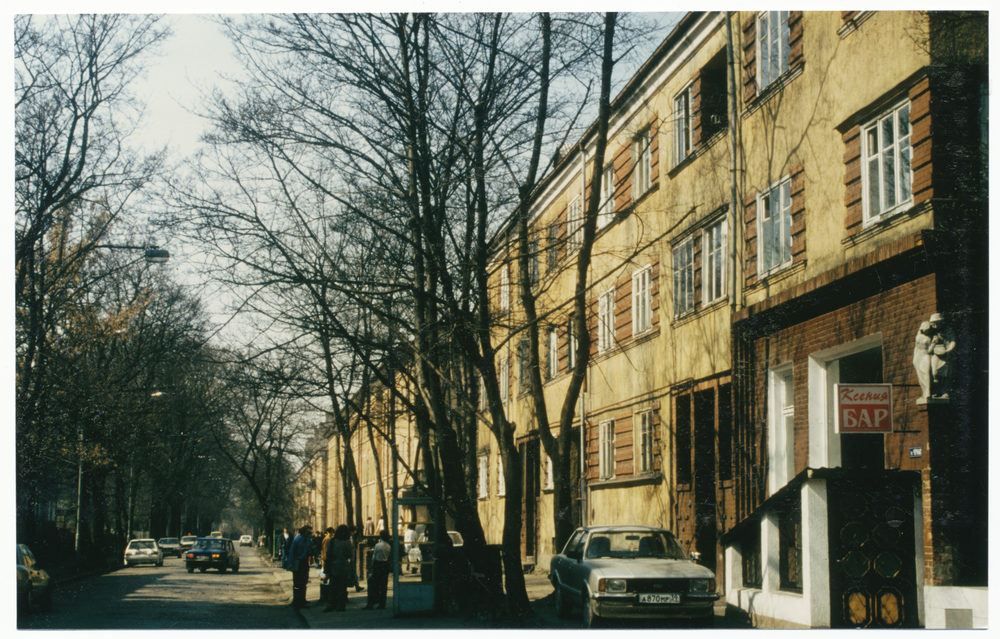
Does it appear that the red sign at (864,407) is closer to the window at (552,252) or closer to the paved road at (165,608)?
the window at (552,252)

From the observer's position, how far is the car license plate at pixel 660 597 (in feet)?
40.7

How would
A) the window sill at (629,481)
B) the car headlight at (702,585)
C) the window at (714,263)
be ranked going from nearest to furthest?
the car headlight at (702,585)
the window at (714,263)
the window sill at (629,481)

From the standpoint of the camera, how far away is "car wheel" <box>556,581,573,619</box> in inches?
575

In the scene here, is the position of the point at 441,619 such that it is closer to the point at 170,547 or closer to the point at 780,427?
the point at 780,427

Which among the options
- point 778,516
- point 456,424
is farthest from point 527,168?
point 456,424

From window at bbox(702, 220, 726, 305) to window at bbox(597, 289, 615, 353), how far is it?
478 centimetres

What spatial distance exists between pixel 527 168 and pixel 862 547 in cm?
745

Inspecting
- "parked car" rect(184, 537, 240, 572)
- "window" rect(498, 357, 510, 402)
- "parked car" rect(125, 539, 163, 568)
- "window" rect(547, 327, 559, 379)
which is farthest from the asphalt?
"parked car" rect(125, 539, 163, 568)

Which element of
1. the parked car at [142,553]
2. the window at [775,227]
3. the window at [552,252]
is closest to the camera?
the window at [775,227]

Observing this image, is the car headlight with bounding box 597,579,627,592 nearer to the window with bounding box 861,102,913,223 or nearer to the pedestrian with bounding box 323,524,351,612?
the window with bounding box 861,102,913,223

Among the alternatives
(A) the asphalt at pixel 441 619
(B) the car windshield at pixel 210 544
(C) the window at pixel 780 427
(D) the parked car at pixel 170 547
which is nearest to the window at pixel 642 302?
(C) the window at pixel 780 427

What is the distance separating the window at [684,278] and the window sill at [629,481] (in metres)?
3.02

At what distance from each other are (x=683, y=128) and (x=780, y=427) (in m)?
6.33

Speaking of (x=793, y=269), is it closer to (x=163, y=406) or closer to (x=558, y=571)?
(x=558, y=571)
